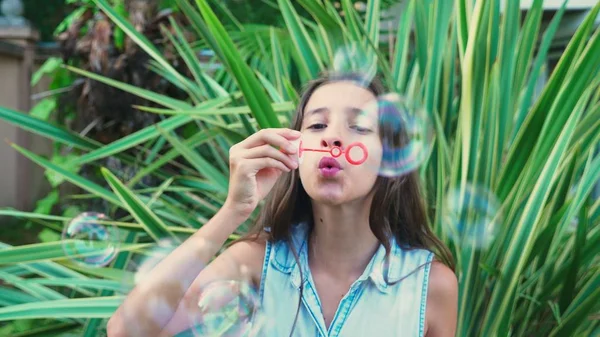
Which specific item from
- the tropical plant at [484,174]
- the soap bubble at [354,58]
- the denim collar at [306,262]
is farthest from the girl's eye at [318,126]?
the soap bubble at [354,58]

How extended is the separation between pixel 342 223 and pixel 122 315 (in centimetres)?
39

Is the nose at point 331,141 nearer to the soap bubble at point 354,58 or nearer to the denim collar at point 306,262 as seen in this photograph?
the denim collar at point 306,262

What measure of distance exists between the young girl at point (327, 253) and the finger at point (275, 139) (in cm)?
6

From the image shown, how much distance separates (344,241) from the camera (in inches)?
51.8

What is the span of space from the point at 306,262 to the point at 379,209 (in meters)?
0.16

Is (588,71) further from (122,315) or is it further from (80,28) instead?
(80,28)

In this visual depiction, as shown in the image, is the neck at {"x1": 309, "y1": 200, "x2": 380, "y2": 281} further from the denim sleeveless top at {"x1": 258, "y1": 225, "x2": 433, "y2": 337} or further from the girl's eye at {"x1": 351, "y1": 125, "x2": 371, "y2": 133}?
the girl's eye at {"x1": 351, "y1": 125, "x2": 371, "y2": 133}

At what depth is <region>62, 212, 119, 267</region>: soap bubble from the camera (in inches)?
67.5

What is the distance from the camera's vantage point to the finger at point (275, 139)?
1062mm

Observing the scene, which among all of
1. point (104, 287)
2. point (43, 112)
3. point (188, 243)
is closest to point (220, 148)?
point (104, 287)

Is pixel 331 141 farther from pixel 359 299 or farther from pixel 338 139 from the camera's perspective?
pixel 359 299

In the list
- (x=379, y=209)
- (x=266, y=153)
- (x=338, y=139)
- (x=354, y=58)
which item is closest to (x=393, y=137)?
(x=379, y=209)

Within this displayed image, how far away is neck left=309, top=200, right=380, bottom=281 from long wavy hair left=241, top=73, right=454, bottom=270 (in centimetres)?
3

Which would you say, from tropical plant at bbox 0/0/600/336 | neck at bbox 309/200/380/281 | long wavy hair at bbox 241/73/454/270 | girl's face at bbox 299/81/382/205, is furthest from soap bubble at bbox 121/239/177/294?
girl's face at bbox 299/81/382/205
